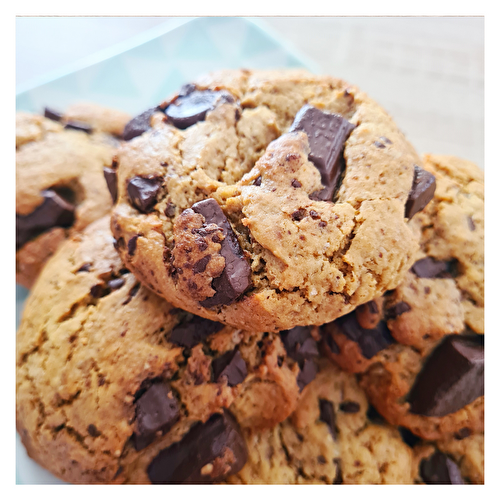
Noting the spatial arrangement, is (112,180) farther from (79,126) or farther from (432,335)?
(432,335)

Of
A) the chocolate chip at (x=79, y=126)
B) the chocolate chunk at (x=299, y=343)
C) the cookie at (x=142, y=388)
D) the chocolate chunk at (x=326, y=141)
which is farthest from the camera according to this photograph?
the chocolate chip at (x=79, y=126)

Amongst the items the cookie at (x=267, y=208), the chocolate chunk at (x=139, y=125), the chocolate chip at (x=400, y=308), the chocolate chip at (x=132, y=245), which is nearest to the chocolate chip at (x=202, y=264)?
the cookie at (x=267, y=208)

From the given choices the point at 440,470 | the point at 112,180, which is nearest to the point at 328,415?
the point at 440,470

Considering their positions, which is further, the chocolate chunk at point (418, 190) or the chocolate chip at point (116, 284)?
the chocolate chip at point (116, 284)

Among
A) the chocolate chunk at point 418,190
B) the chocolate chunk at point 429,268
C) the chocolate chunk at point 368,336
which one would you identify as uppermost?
the chocolate chunk at point 418,190

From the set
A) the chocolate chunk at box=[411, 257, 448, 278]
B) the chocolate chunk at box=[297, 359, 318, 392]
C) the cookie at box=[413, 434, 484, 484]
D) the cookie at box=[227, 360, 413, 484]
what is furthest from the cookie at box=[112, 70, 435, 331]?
the cookie at box=[413, 434, 484, 484]

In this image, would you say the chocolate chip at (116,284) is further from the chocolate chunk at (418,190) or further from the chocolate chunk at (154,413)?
the chocolate chunk at (418,190)
